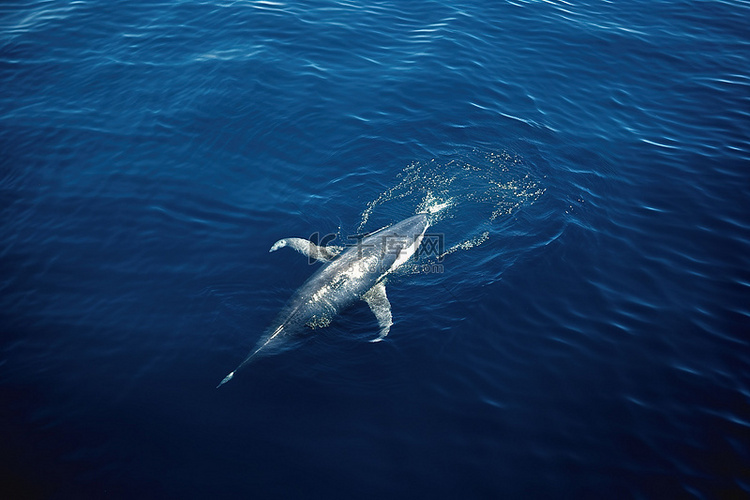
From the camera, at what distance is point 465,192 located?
60.9 feet

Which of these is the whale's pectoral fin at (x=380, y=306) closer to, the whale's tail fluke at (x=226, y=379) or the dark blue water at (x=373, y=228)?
the dark blue water at (x=373, y=228)

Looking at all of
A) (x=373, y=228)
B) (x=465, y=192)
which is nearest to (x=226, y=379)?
(x=373, y=228)

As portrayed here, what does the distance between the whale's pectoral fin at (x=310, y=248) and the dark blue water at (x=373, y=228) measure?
0.52m

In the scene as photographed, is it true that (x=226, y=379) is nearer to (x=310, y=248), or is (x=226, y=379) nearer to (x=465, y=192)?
(x=310, y=248)

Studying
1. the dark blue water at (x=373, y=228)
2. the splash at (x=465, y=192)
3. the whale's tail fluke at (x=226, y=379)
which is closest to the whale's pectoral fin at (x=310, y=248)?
the dark blue water at (x=373, y=228)

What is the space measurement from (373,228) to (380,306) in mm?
3752

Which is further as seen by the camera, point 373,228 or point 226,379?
point 373,228

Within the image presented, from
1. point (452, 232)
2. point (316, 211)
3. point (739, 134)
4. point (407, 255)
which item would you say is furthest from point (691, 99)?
point (316, 211)

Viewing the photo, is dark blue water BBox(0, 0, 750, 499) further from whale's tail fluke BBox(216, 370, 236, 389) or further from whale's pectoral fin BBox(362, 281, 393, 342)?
whale's pectoral fin BBox(362, 281, 393, 342)

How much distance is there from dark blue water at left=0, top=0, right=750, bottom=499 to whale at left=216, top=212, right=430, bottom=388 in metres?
0.49

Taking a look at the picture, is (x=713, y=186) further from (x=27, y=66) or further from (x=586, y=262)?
(x=27, y=66)

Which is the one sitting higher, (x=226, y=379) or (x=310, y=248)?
(x=310, y=248)

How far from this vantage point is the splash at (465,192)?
1750 centimetres

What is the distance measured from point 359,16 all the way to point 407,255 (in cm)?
2033
